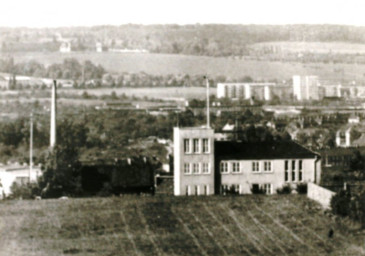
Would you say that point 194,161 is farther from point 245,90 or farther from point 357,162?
point 245,90

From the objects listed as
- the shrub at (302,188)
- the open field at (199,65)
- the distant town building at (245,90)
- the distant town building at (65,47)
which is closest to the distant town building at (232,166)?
the shrub at (302,188)

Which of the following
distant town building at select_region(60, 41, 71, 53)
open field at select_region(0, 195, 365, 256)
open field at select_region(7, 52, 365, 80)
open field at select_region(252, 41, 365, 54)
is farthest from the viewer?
open field at select_region(7, 52, 365, 80)

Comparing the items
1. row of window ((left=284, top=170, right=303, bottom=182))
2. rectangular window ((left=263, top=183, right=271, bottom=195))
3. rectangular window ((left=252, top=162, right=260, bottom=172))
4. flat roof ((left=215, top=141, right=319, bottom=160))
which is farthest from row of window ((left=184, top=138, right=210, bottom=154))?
row of window ((left=284, top=170, right=303, bottom=182))

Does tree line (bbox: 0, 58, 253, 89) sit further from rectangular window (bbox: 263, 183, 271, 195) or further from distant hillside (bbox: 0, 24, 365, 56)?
rectangular window (bbox: 263, 183, 271, 195)

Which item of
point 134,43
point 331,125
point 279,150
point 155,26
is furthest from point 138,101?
point 279,150

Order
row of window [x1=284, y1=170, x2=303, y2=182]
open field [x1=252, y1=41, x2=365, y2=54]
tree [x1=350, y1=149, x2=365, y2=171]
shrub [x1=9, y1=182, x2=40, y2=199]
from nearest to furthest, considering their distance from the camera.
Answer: row of window [x1=284, y1=170, x2=303, y2=182] < shrub [x1=9, y1=182, x2=40, y2=199] < tree [x1=350, y1=149, x2=365, y2=171] < open field [x1=252, y1=41, x2=365, y2=54]

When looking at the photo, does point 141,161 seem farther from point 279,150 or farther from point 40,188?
point 279,150
